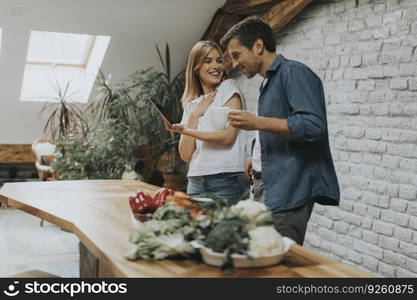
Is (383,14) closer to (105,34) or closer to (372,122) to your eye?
(372,122)

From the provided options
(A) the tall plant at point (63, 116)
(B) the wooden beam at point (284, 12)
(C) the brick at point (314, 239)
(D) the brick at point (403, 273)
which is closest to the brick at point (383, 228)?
(D) the brick at point (403, 273)

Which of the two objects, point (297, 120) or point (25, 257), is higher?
point (297, 120)

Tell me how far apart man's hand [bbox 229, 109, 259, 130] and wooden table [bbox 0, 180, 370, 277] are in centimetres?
43

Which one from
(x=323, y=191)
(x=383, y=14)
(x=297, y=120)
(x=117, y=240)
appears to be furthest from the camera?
(x=383, y=14)

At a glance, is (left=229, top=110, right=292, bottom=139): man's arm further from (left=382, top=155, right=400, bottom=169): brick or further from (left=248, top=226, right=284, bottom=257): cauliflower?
(left=382, top=155, right=400, bottom=169): brick

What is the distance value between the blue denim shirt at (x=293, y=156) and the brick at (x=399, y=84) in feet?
5.15

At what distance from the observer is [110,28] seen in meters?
5.62

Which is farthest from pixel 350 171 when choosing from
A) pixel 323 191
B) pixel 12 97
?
pixel 12 97

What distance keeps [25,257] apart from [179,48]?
8.80 ft

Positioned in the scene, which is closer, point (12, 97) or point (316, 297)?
point (316, 297)

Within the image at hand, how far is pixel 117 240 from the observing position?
1770mm

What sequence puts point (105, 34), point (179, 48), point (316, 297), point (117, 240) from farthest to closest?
point (179, 48) < point (105, 34) < point (117, 240) < point (316, 297)

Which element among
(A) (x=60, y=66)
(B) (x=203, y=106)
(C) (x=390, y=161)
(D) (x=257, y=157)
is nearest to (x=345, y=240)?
(C) (x=390, y=161)

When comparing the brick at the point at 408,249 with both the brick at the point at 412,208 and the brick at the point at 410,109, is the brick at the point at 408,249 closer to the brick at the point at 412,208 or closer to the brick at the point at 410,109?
the brick at the point at 412,208
